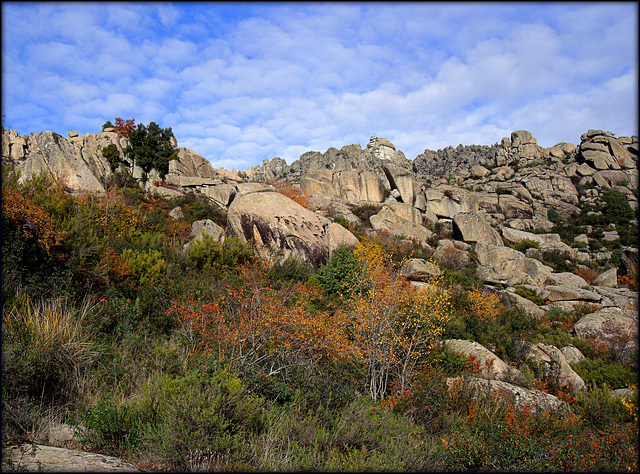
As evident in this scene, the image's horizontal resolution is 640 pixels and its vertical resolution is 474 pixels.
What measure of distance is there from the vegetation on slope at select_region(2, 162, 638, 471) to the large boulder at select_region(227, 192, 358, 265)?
384cm

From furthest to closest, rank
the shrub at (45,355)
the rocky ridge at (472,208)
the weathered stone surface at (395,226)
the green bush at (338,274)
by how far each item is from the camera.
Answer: the weathered stone surface at (395,226) → the rocky ridge at (472,208) → the green bush at (338,274) → the shrub at (45,355)

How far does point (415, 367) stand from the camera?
305 inches

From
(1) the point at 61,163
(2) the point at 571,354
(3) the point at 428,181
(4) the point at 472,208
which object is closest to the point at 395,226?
(2) the point at 571,354

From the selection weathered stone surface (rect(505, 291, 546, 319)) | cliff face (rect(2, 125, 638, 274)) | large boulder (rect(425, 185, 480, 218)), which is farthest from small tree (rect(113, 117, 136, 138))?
weathered stone surface (rect(505, 291, 546, 319))

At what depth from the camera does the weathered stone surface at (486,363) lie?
29.0 feet

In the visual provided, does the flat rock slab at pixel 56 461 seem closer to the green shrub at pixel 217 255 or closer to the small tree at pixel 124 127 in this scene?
the green shrub at pixel 217 255

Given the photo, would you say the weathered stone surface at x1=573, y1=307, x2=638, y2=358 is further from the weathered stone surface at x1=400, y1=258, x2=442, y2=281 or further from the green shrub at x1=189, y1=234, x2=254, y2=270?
the green shrub at x1=189, y1=234, x2=254, y2=270

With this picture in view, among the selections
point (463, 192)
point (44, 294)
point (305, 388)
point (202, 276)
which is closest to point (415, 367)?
point (305, 388)

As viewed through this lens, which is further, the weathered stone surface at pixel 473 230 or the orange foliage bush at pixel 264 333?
the weathered stone surface at pixel 473 230

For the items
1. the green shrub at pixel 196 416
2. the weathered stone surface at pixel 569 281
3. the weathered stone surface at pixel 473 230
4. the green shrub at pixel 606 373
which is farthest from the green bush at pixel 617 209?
the green shrub at pixel 196 416

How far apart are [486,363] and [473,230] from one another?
771 inches

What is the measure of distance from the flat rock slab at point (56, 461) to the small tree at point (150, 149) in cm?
Result: 3072

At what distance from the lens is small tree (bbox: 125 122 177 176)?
31.6 metres

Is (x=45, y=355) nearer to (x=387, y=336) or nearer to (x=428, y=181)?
(x=387, y=336)
